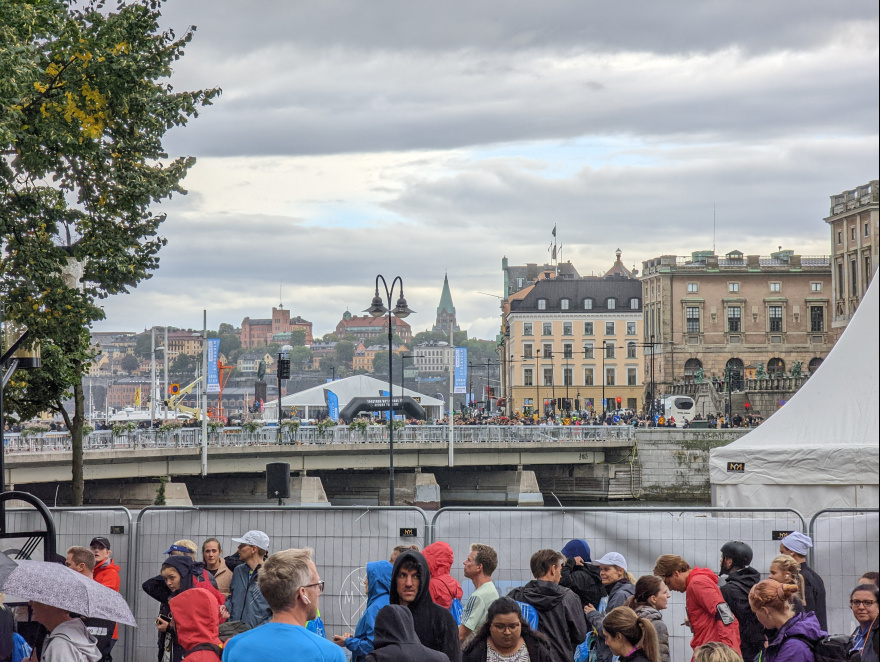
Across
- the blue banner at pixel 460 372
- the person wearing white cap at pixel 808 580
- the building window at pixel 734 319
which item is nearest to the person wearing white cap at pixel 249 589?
the person wearing white cap at pixel 808 580

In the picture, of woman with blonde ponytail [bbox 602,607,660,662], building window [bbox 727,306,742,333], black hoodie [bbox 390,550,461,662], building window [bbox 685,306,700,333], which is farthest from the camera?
building window [bbox 727,306,742,333]

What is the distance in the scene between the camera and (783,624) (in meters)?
6.37

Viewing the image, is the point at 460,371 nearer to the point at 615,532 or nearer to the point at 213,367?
the point at 213,367

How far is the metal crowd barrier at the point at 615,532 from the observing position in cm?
1047

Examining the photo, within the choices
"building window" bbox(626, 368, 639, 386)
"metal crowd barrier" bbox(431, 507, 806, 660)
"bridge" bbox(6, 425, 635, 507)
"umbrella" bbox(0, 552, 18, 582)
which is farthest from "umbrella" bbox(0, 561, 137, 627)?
"building window" bbox(626, 368, 639, 386)

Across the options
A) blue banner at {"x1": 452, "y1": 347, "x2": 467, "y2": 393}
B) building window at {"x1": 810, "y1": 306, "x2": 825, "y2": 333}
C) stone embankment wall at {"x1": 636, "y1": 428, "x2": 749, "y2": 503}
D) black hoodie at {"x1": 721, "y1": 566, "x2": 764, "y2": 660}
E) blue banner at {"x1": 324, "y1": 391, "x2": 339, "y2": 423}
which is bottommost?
stone embankment wall at {"x1": 636, "y1": 428, "x2": 749, "y2": 503}

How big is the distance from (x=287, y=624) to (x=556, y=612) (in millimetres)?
2798

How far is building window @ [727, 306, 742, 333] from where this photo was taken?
106 metres

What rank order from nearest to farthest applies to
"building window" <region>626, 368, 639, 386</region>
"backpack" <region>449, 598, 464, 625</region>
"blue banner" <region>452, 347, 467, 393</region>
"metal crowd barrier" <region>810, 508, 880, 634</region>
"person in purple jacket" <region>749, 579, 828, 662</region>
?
1. "person in purple jacket" <region>749, 579, 828, 662</region>
2. "backpack" <region>449, 598, 464, 625</region>
3. "metal crowd barrier" <region>810, 508, 880, 634</region>
4. "blue banner" <region>452, 347, 467, 393</region>
5. "building window" <region>626, 368, 639, 386</region>

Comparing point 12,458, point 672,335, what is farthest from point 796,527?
point 672,335

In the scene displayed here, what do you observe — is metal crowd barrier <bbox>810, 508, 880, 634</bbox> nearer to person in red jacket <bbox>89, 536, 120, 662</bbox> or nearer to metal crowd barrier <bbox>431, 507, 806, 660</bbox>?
metal crowd barrier <bbox>431, 507, 806, 660</bbox>

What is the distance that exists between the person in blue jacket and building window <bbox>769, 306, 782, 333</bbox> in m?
104

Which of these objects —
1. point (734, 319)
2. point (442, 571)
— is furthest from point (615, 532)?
point (734, 319)

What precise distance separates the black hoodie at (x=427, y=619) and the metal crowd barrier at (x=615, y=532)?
393cm
